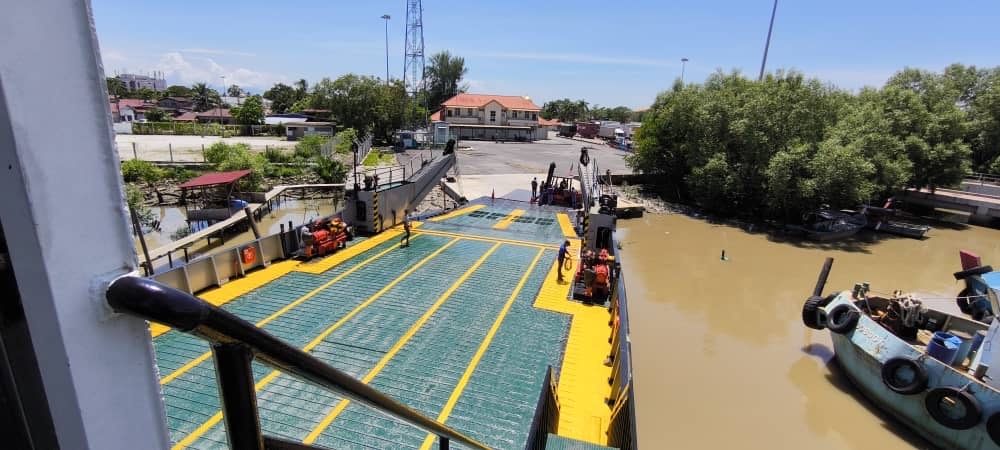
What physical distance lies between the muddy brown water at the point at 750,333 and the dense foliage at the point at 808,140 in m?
3.29

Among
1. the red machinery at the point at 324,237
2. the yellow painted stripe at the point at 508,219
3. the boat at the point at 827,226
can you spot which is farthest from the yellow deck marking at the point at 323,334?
the boat at the point at 827,226

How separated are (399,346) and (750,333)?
516 inches

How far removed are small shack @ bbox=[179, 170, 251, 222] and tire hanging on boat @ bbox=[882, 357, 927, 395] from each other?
25.2 metres

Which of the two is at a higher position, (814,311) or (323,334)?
(323,334)

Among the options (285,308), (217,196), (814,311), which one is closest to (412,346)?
(285,308)

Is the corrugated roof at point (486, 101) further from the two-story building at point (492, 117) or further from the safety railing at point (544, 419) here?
the safety railing at point (544, 419)

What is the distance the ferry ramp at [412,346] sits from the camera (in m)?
6.75

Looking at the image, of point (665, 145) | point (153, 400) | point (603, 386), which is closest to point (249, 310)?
point (603, 386)

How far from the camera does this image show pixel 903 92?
33.5 meters

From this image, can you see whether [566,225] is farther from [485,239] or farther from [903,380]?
[903,380]

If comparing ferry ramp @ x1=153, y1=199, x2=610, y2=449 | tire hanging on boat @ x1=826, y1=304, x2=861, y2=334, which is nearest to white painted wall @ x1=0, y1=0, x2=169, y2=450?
ferry ramp @ x1=153, y1=199, x2=610, y2=449

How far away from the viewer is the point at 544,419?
5.49m

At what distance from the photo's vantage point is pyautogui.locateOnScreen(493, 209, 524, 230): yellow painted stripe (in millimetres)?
18142

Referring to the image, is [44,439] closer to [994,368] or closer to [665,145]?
[994,368]
